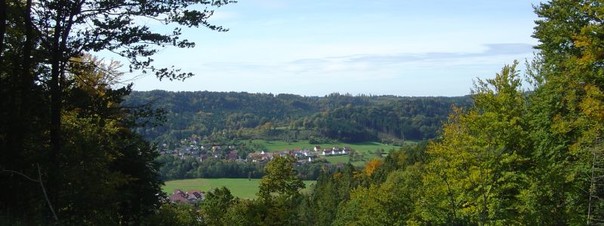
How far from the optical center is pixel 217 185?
82.8 metres

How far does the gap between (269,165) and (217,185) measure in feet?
194

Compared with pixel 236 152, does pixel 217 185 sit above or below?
below

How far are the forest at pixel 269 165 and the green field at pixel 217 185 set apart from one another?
4602cm

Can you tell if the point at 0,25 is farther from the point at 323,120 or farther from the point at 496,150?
the point at 323,120

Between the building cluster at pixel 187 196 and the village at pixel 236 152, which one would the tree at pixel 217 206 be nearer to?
the building cluster at pixel 187 196

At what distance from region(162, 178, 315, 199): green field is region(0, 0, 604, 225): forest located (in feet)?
151

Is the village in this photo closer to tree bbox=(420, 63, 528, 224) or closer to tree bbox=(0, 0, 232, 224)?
tree bbox=(420, 63, 528, 224)

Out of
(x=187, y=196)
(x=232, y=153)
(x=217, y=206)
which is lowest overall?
(x=187, y=196)

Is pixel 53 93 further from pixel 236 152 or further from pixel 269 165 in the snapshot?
pixel 236 152

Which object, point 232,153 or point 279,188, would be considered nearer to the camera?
point 279,188

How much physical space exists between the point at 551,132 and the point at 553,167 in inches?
71.2

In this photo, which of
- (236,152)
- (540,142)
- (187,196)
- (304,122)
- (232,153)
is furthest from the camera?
(304,122)

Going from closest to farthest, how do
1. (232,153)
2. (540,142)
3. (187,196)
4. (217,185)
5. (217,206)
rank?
1. (540,142)
2. (217,206)
3. (187,196)
4. (217,185)
5. (232,153)

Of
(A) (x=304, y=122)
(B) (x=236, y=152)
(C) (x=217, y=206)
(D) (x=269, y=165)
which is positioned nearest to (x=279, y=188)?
(D) (x=269, y=165)
